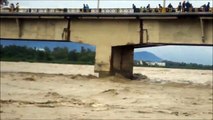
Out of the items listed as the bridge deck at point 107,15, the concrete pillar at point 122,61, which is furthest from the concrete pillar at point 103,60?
the bridge deck at point 107,15

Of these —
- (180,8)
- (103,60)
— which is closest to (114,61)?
(103,60)

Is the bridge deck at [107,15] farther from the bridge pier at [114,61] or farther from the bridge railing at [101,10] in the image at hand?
the bridge pier at [114,61]

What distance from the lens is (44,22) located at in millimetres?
36500

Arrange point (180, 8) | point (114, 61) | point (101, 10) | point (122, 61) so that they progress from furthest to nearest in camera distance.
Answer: point (122, 61)
point (114, 61)
point (101, 10)
point (180, 8)

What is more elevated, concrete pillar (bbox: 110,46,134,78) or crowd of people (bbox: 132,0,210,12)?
crowd of people (bbox: 132,0,210,12)

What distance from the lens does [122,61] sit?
1390 inches

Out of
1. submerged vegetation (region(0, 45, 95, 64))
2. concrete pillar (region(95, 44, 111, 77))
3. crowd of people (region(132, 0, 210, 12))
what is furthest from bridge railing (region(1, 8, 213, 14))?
submerged vegetation (region(0, 45, 95, 64))

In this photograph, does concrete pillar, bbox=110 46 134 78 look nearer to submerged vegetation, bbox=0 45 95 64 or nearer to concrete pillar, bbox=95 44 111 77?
concrete pillar, bbox=95 44 111 77

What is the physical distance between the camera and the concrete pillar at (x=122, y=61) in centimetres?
3372

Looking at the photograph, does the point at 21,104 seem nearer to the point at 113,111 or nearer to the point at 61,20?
the point at 113,111

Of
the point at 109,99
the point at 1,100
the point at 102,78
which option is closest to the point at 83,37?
the point at 102,78

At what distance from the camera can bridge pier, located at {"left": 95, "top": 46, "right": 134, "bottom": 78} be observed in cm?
3294

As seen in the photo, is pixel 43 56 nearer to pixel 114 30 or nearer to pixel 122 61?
pixel 122 61

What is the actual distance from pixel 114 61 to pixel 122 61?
159cm
